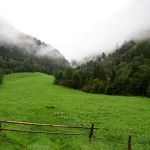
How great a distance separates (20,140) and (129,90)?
72.4 meters

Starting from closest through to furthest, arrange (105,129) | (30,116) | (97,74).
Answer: (105,129) < (30,116) < (97,74)

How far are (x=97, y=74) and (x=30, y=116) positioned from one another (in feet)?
301

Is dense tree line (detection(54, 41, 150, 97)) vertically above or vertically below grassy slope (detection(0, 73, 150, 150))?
above

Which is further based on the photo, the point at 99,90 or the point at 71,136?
the point at 99,90

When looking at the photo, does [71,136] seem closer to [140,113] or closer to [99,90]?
[140,113]

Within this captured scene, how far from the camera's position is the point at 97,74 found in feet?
415

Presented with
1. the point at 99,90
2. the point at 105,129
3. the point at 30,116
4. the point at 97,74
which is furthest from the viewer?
the point at 97,74

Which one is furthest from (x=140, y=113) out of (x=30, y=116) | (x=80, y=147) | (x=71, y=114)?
(x=80, y=147)

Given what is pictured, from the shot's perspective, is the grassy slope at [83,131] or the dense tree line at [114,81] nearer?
the grassy slope at [83,131]

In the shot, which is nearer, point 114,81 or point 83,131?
point 83,131

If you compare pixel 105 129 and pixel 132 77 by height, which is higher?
pixel 132 77

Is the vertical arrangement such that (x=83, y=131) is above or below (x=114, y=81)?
below

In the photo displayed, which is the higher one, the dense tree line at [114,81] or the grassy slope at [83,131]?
the dense tree line at [114,81]

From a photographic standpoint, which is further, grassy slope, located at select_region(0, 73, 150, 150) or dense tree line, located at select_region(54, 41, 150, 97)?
dense tree line, located at select_region(54, 41, 150, 97)
